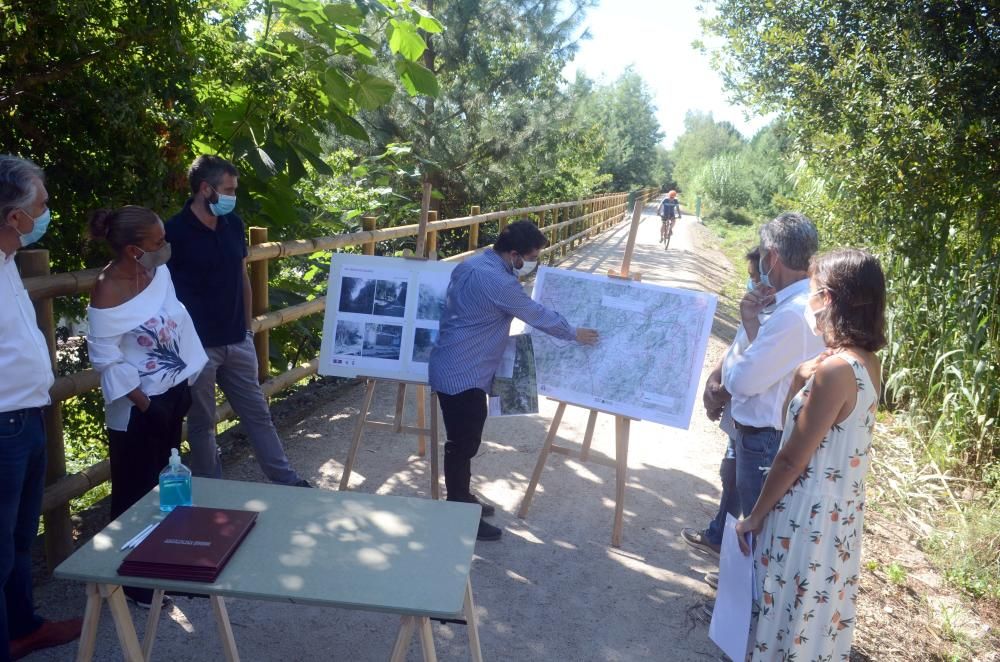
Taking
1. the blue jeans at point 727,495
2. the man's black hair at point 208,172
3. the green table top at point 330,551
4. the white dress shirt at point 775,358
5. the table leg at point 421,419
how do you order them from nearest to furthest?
the green table top at point 330,551, the white dress shirt at point 775,358, the man's black hair at point 208,172, the blue jeans at point 727,495, the table leg at point 421,419

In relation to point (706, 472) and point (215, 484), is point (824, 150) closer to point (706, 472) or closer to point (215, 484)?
point (706, 472)

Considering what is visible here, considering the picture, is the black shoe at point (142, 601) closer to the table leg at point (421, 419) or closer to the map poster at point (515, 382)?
the map poster at point (515, 382)

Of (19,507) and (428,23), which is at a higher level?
(428,23)

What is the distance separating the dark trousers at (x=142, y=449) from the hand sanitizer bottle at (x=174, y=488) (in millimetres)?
624

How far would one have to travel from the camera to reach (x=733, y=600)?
2.84 metres

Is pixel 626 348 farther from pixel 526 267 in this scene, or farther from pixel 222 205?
pixel 222 205

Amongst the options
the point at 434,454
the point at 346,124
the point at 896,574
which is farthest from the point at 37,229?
the point at 896,574

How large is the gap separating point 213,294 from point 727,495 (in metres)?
2.93

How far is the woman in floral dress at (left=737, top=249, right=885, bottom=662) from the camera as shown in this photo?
248cm

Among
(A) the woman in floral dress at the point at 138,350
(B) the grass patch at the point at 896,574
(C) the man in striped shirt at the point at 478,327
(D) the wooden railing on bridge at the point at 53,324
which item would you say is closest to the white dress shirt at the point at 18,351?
(A) the woman in floral dress at the point at 138,350

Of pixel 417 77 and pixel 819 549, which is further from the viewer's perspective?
pixel 417 77

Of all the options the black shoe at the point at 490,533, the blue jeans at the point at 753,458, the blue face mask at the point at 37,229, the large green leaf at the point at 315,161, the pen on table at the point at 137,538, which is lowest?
the black shoe at the point at 490,533

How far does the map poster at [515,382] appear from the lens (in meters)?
4.23

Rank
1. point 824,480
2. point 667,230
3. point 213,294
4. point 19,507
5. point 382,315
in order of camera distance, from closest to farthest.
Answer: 1. point 824,480
2. point 19,507
3. point 213,294
4. point 382,315
5. point 667,230
